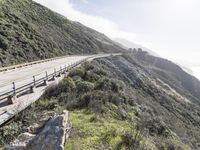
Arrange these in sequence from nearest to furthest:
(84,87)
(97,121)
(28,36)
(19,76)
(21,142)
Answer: (21,142) < (97,121) < (84,87) < (19,76) < (28,36)

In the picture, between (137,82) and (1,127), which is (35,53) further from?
(1,127)

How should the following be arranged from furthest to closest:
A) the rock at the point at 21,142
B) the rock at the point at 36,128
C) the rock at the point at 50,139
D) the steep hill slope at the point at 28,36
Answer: the steep hill slope at the point at 28,36 < the rock at the point at 36,128 < the rock at the point at 21,142 < the rock at the point at 50,139

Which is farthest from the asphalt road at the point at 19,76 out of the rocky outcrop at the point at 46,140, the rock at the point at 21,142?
the rocky outcrop at the point at 46,140

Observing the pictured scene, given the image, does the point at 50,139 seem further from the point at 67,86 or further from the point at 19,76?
the point at 19,76

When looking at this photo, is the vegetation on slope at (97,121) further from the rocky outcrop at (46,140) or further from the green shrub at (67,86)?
the rocky outcrop at (46,140)

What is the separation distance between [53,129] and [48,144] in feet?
1.92

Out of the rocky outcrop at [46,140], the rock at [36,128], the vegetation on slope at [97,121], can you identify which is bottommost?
the vegetation on slope at [97,121]

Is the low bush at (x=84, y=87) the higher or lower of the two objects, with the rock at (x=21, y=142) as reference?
lower

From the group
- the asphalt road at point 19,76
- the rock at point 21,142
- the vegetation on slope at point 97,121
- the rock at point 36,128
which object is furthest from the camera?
the asphalt road at point 19,76

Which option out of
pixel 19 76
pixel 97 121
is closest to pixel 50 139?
pixel 97 121

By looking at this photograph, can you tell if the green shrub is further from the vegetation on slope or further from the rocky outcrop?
the rocky outcrop

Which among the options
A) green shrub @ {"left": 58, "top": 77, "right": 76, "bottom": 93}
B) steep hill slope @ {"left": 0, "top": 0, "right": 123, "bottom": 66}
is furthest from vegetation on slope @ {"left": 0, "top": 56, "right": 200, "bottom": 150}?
steep hill slope @ {"left": 0, "top": 0, "right": 123, "bottom": 66}

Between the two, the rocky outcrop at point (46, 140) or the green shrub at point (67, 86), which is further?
the green shrub at point (67, 86)

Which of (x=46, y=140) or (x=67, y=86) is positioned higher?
(x=46, y=140)
